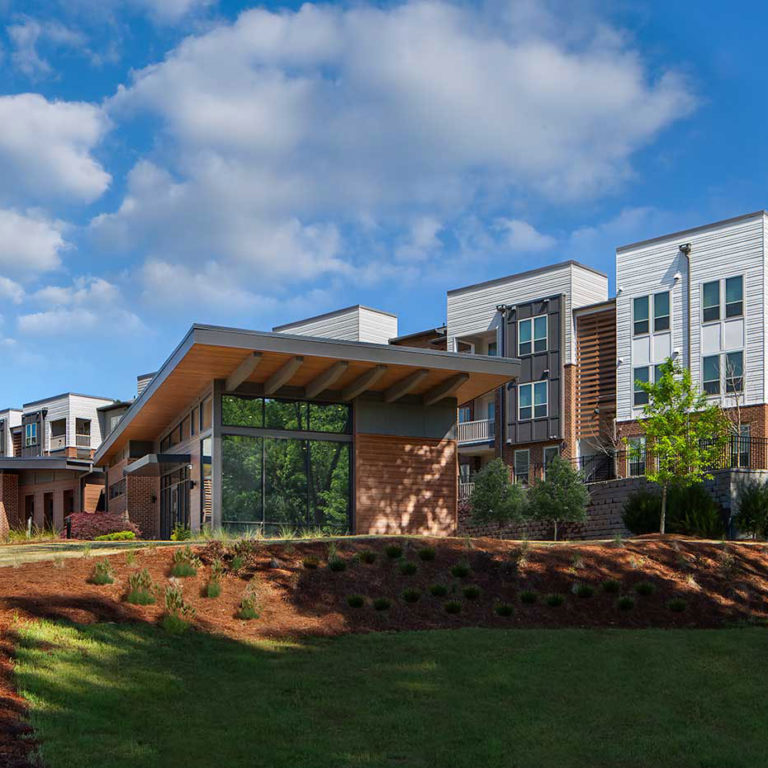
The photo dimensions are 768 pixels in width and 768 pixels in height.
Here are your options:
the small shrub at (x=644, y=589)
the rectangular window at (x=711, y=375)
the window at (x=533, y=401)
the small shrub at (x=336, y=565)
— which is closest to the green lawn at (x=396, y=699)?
the small shrub at (x=644, y=589)

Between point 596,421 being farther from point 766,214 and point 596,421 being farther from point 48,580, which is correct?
point 48,580

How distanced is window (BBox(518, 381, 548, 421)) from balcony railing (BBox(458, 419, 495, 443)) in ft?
6.33

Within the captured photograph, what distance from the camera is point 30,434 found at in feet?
263

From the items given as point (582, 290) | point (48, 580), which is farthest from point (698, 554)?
point (582, 290)

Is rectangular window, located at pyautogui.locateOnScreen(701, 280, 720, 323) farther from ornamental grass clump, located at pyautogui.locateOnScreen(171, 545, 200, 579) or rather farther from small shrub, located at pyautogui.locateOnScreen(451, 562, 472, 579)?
ornamental grass clump, located at pyautogui.locateOnScreen(171, 545, 200, 579)

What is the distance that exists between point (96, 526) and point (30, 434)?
5282cm

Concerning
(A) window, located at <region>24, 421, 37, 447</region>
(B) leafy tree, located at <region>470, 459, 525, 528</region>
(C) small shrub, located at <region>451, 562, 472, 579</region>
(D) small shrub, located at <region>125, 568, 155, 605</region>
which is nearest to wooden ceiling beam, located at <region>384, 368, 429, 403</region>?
(B) leafy tree, located at <region>470, 459, 525, 528</region>

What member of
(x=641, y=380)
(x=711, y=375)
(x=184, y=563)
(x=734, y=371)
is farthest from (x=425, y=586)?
(x=641, y=380)

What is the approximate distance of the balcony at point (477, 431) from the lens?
4625 centimetres

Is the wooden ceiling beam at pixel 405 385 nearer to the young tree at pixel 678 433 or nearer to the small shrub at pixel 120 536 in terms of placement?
the young tree at pixel 678 433

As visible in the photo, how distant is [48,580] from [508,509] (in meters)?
15.3

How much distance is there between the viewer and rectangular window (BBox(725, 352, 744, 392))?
1500 inches

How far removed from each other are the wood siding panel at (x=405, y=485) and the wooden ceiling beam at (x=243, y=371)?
3510 mm

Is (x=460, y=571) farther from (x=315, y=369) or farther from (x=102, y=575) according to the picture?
(x=315, y=369)
